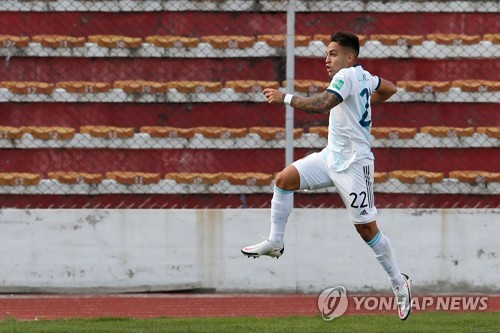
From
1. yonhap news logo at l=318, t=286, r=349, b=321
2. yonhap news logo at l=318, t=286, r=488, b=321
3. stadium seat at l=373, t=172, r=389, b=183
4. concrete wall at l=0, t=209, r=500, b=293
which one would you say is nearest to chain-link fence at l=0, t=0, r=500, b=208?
stadium seat at l=373, t=172, r=389, b=183

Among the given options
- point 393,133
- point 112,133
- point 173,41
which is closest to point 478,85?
point 393,133

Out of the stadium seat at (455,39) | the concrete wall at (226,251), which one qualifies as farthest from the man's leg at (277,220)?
the stadium seat at (455,39)

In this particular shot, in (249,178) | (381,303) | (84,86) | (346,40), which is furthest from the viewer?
(84,86)

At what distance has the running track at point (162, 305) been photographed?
11242 millimetres

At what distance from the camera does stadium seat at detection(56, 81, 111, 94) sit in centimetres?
1389

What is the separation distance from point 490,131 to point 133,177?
4374 millimetres

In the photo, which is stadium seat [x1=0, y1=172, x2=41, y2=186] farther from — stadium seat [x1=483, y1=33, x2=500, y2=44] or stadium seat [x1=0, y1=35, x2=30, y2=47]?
stadium seat [x1=483, y1=33, x2=500, y2=44]

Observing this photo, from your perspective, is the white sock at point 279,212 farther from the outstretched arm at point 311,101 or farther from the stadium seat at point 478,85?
the stadium seat at point 478,85

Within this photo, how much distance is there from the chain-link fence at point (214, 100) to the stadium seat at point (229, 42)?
0.02 metres

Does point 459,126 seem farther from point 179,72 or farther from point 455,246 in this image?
point 179,72

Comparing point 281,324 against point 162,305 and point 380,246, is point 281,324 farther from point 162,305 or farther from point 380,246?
point 162,305

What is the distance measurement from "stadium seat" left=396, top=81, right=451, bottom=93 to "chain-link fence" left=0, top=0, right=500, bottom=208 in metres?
0.02

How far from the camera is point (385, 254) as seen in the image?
9.01 m

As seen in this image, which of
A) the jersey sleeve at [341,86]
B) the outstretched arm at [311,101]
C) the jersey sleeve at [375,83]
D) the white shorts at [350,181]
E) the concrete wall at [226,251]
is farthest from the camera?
the concrete wall at [226,251]
